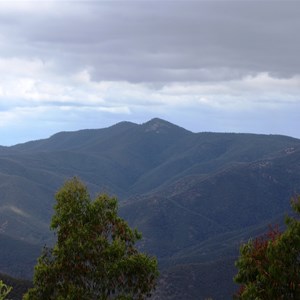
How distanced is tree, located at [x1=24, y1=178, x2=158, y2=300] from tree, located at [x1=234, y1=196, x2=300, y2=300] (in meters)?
4.21

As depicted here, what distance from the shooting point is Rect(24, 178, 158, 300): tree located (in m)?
24.2

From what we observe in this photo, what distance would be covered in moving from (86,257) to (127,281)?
2.00m

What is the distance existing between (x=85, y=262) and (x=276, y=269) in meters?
7.74

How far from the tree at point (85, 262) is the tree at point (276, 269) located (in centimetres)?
421

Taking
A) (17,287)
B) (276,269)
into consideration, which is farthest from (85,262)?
(17,287)

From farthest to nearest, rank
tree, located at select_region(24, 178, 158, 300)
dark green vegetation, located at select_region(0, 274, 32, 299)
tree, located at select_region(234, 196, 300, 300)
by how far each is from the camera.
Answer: dark green vegetation, located at select_region(0, 274, 32, 299)
tree, located at select_region(234, 196, 300, 300)
tree, located at select_region(24, 178, 158, 300)

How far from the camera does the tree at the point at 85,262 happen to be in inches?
954

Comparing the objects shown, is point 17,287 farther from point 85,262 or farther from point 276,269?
point 276,269

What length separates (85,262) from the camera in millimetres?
24406

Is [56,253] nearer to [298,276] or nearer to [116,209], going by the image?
[116,209]

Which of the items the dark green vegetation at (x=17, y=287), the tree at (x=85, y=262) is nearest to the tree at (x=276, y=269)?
the tree at (x=85, y=262)

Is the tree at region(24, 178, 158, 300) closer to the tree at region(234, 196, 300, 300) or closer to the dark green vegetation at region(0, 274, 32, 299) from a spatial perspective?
the tree at region(234, 196, 300, 300)

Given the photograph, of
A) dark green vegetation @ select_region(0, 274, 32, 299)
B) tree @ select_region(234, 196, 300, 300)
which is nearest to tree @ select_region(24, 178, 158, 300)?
tree @ select_region(234, 196, 300, 300)

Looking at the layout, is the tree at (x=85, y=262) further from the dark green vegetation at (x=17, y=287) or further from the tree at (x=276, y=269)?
the dark green vegetation at (x=17, y=287)
